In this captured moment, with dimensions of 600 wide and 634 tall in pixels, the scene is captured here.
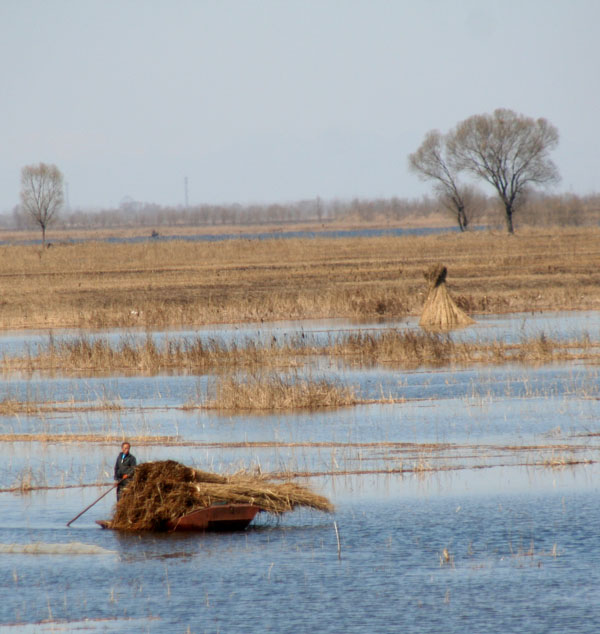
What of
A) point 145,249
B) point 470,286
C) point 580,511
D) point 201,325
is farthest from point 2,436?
point 145,249

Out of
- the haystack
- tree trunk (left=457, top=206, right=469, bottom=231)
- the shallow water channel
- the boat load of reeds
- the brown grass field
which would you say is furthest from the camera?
tree trunk (left=457, top=206, right=469, bottom=231)

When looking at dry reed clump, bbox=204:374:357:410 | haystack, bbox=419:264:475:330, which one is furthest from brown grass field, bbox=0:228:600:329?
dry reed clump, bbox=204:374:357:410

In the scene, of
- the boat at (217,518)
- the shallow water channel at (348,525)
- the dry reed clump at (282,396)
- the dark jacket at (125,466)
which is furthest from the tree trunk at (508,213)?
the boat at (217,518)

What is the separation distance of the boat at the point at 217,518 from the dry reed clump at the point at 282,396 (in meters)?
8.93

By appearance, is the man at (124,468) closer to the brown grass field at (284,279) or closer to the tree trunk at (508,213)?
the brown grass field at (284,279)

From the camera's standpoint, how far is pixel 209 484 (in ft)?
48.8

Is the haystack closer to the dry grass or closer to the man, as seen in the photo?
the dry grass

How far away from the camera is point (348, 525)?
48.1ft

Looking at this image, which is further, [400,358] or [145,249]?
[145,249]

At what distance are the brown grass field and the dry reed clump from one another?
1615cm

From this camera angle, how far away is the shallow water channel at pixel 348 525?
11.6m

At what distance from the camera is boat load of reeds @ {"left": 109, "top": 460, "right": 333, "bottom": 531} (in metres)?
14.8

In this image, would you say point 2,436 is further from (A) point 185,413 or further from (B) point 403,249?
(B) point 403,249

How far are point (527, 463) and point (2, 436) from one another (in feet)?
34.1
